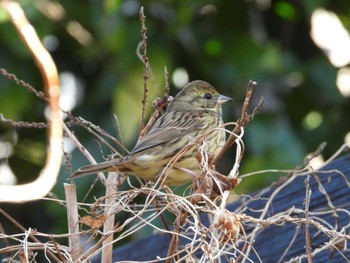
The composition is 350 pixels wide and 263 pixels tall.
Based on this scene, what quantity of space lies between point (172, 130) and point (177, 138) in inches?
1.4

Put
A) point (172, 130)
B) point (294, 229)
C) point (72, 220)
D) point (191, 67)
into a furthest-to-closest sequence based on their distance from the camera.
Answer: point (191, 67) → point (172, 130) → point (294, 229) → point (72, 220)

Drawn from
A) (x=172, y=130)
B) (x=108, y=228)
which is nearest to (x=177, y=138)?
(x=172, y=130)

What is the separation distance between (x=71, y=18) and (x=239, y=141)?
13.7ft

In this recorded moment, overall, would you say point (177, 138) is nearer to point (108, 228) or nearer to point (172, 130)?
point (172, 130)

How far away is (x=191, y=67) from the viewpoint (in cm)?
633

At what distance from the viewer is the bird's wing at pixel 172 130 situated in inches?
147

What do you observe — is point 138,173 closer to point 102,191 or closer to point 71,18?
point 102,191

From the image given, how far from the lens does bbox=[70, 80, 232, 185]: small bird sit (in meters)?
3.19

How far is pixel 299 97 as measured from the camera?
6523mm

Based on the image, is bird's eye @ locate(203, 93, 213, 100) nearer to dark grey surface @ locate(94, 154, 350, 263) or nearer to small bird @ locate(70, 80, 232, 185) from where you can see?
small bird @ locate(70, 80, 232, 185)

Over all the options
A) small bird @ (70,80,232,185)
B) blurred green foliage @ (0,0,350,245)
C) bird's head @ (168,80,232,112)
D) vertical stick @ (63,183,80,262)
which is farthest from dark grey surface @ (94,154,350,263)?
blurred green foliage @ (0,0,350,245)

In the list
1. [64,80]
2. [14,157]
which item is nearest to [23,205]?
[14,157]

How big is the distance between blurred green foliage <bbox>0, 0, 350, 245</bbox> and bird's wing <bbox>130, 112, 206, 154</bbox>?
1.24m

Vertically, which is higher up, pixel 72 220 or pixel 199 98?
pixel 199 98
